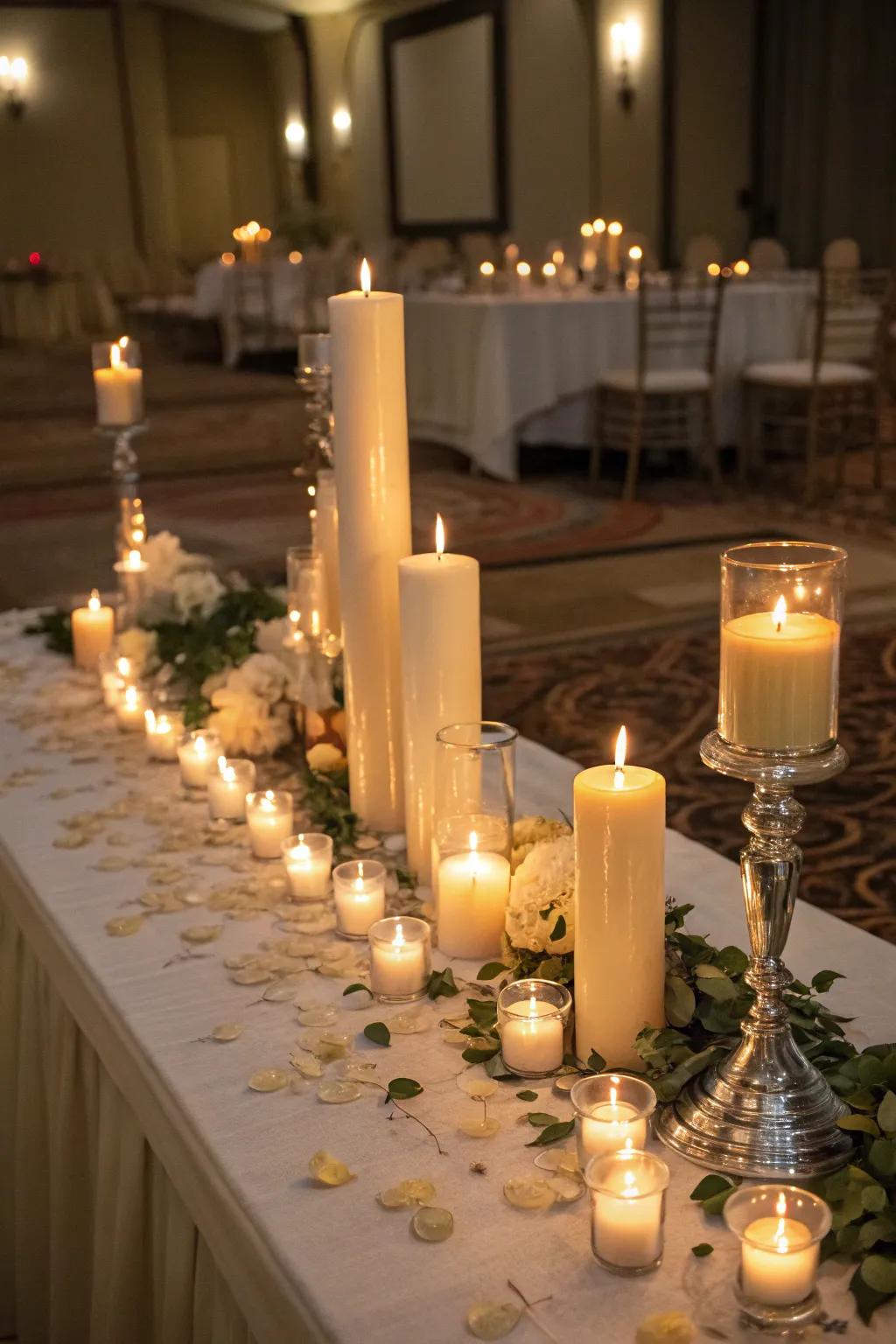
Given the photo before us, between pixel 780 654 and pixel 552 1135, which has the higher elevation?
pixel 780 654

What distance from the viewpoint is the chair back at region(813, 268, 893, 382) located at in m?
5.83

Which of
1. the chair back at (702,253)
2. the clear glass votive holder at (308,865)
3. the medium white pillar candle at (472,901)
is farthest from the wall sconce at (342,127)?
the medium white pillar candle at (472,901)

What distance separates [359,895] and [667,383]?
5.07 meters

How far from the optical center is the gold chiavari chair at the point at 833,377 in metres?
5.92

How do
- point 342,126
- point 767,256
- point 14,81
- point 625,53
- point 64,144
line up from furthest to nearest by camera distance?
point 64,144
point 14,81
point 342,126
point 625,53
point 767,256

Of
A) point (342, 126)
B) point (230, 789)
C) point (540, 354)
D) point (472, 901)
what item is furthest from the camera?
point (342, 126)

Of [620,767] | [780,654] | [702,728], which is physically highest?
[780,654]

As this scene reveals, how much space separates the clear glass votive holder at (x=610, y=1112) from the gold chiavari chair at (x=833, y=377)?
5152 millimetres

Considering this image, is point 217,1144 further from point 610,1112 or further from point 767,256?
point 767,256

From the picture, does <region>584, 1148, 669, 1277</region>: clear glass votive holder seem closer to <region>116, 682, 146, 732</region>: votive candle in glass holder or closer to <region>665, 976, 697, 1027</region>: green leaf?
<region>665, 976, 697, 1027</region>: green leaf

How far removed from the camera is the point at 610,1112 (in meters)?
0.96

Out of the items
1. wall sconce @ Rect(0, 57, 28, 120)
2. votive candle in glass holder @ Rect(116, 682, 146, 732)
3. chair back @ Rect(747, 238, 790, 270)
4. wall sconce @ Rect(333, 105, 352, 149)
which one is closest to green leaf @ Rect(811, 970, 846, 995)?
votive candle in glass holder @ Rect(116, 682, 146, 732)

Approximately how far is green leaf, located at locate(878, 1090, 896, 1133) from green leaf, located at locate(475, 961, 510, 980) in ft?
1.18

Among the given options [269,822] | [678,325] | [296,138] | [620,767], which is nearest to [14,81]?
[296,138]
